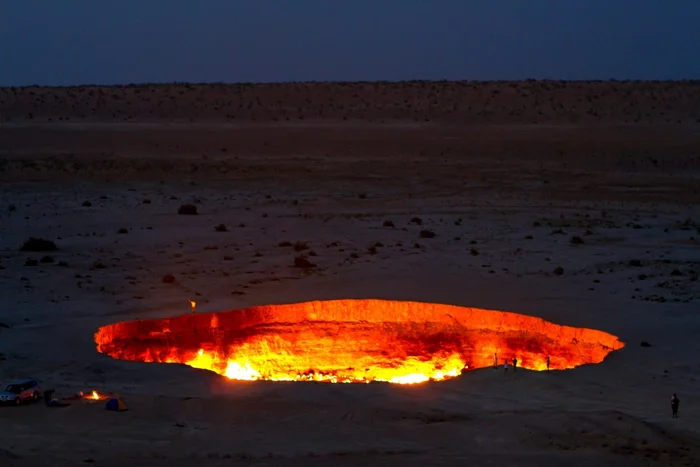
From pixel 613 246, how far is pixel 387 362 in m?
8.47

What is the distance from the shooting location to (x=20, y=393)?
8.20m

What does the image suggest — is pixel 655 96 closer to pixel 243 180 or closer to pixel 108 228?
pixel 243 180

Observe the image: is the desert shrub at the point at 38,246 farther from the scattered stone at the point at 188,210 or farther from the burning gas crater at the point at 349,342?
the burning gas crater at the point at 349,342

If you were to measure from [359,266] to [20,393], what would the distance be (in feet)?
27.8

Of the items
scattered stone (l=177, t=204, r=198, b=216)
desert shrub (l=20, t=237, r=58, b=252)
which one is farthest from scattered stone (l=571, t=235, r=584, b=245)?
desert shrub (l=20, t=237, r=58, b=252)

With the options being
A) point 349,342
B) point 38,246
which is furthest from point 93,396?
point 38,246

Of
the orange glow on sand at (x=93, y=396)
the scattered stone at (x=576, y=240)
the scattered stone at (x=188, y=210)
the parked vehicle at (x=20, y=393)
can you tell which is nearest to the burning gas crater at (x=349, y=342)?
the orange glow on sand at (x=93, y=396)

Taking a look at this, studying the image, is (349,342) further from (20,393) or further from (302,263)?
(20,393)

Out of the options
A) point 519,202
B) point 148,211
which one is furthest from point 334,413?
Answer: point 519,202

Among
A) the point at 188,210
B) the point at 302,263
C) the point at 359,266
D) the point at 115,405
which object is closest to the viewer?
the point at 115,405

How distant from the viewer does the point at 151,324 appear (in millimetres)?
11750

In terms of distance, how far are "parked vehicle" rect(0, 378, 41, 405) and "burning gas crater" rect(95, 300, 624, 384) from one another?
2.44 m

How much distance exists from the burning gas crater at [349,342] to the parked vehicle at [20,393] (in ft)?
8.00

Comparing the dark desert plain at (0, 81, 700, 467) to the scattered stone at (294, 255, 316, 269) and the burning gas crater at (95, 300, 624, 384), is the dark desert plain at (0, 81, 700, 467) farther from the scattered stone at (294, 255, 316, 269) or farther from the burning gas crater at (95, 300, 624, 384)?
the burning gas crater at (95, 300, 624, 384)
